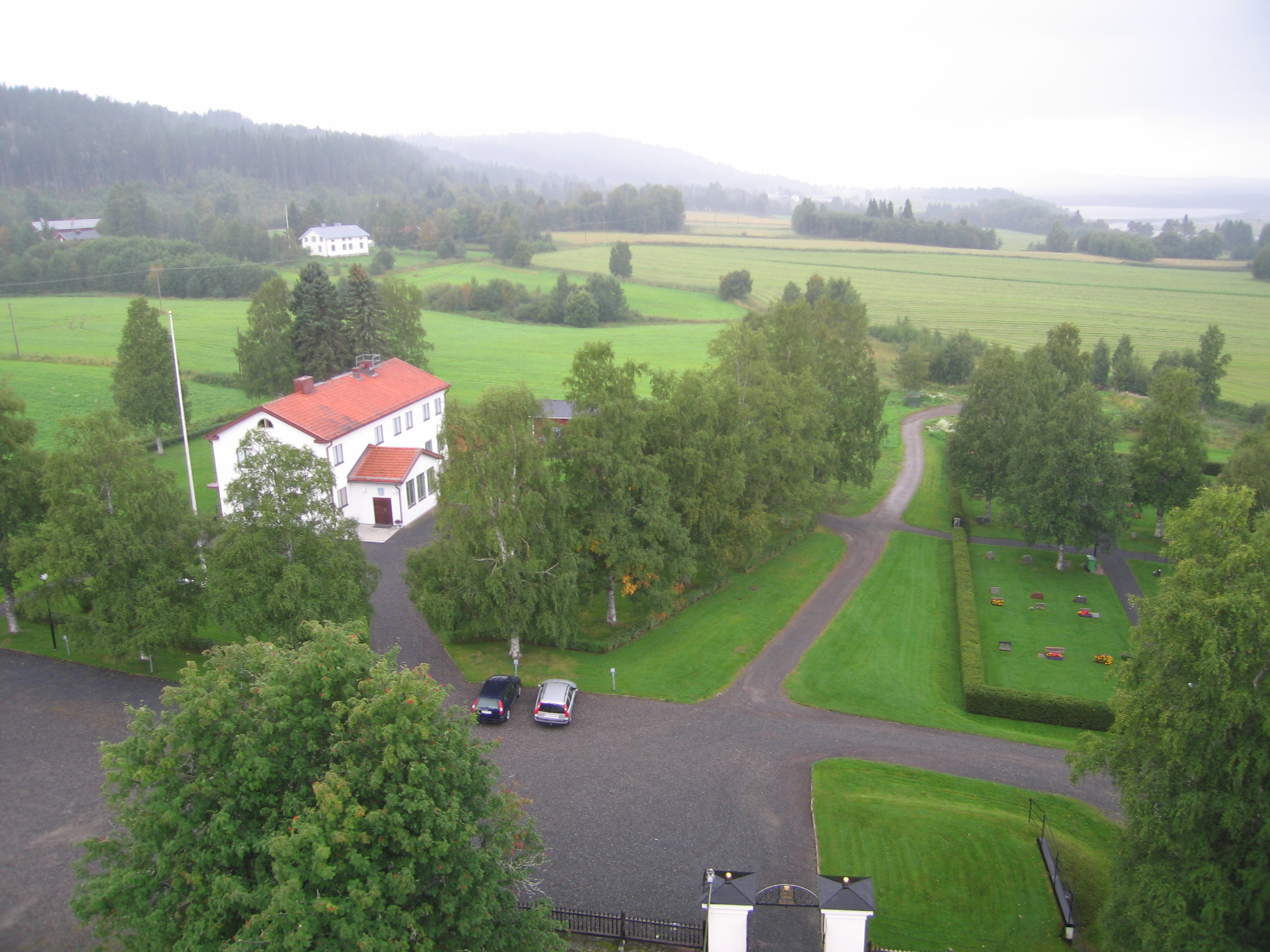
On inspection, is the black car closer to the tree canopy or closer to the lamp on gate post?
the tree canopy

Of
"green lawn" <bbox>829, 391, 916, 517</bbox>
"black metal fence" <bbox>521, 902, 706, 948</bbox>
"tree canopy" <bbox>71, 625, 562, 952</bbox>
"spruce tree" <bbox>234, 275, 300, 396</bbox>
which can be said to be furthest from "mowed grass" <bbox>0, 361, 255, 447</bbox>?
"black metal fence" <bbox>521, 902, 706, 948</bbox>

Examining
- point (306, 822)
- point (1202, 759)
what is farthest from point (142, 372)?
point (1202, 759)

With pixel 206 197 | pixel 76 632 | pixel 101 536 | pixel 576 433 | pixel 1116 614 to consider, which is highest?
pixel 206 197

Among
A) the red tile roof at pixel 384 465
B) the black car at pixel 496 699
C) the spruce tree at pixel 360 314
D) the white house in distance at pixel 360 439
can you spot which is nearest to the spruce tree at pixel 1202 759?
the black car at pixel 496 699

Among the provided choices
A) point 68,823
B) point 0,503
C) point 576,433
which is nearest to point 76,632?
point 0,503

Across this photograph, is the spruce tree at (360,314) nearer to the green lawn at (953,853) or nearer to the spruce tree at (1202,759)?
the green lawn at (953,853)

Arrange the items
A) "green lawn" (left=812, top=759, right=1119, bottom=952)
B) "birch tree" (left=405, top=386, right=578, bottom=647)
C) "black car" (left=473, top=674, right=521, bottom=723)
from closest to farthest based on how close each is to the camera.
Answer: "green lawn" (left=812, top=759, right=1119, bottom=952)
"black car" (left=473, top=674, right=521, bottom=723)
"birch tree" (left=405, top=386, right=578, bottom=647)

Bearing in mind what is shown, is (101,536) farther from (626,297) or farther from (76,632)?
(626,297)
